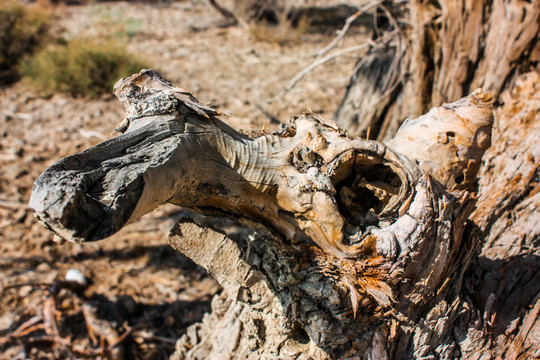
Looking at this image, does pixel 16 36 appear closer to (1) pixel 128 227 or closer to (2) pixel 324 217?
(1) pixel 128 227

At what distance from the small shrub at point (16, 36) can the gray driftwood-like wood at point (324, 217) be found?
6.08 meters

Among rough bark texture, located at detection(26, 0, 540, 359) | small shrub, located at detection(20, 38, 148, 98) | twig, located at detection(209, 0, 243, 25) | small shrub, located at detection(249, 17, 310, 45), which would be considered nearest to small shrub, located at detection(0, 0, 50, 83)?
small shrub, located at detection(20, 38, 148, 98)

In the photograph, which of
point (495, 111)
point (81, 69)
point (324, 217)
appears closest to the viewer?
point (324, 217)

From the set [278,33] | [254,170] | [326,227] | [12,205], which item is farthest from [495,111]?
[278,33]

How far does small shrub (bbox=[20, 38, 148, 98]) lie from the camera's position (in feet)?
18.1

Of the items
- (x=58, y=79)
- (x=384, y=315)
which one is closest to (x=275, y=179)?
(x=384, y=315)

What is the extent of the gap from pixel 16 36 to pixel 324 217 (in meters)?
7.04

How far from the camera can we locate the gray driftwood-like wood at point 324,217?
128cm

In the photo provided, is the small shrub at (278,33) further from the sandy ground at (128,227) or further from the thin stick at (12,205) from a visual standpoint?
the thin stick at (12,205)

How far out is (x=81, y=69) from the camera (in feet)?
18.1

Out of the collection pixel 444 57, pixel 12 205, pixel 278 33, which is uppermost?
pixel 444 57

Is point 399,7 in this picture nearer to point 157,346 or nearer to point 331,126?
point 331,126

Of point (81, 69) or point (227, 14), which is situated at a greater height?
point (227, 14)

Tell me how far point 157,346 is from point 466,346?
1820mm
